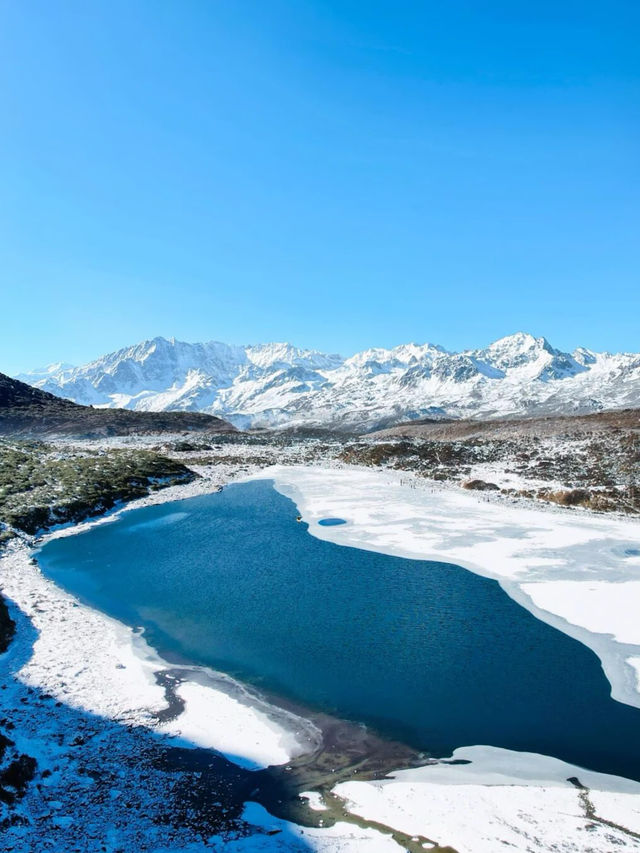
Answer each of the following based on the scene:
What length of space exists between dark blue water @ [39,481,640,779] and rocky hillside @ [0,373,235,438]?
8394cm

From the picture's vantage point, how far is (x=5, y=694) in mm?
14492

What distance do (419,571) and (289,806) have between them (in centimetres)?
1593

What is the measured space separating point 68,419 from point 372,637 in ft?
377

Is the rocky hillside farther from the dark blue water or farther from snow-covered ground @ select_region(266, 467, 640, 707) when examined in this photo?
the dark blue water

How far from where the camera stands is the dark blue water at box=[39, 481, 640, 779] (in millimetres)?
13609

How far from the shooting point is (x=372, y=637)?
61.3ft

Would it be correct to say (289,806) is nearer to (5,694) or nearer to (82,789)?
(82,789)

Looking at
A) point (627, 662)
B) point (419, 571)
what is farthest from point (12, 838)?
point (419, 571)

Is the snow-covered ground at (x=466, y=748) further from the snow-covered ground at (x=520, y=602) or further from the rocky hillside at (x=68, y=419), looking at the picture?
the rocky hillside at (x=68, y=419)

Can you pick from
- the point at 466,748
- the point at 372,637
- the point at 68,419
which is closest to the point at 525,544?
the point at 372,637

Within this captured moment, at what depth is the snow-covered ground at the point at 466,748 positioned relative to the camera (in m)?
9.92

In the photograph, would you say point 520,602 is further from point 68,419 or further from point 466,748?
point 68,419

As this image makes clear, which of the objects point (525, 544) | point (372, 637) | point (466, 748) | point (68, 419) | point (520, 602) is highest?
point (68, 419)

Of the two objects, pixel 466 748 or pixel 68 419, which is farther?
pixel 68 419
